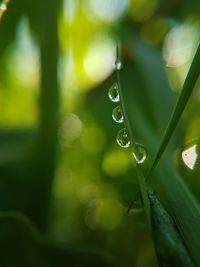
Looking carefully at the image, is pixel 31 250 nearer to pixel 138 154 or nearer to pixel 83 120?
pixel 138 154

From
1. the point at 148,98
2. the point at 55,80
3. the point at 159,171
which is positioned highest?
the point at 148,98

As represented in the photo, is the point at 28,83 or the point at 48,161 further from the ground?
the point at 28,83

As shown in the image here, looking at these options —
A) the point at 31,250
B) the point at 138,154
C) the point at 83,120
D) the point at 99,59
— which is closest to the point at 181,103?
the point at 138,154

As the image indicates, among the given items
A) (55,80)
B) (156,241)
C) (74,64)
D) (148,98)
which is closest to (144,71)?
(148,98)

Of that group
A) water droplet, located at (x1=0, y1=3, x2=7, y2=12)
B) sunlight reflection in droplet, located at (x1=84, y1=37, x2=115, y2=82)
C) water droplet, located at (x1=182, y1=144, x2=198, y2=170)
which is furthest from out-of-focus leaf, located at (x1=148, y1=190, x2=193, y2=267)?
sunlight reflection in droplet, located at (x1=84, y1=37, x2=115, y2=82)

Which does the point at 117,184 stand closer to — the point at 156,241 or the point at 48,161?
the point at 48,161

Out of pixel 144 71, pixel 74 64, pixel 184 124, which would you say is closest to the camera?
pixel 184 124

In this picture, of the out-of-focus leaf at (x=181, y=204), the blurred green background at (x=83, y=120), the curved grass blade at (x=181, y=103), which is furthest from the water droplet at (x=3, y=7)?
the curved grass blade at (x=181, y=103)

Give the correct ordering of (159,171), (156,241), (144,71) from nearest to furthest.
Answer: (156,241) → (159,171) → (144,71)

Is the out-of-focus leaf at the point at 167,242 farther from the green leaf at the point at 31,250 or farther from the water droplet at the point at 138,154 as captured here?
the green leaf at the point at 31,250
